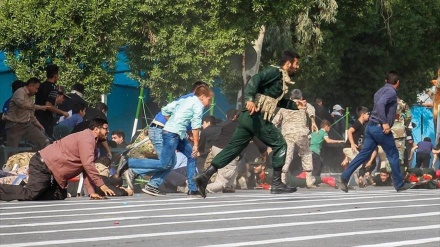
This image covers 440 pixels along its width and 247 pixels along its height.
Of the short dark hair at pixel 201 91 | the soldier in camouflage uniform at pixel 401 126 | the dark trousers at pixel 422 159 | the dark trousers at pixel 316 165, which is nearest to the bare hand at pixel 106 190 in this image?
the short dark hair at pixel 201 91

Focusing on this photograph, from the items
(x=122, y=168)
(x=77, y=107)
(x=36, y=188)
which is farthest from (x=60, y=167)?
(x=77, y=107)

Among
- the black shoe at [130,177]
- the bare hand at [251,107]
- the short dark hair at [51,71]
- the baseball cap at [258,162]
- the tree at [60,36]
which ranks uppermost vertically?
the tree at [60,36]

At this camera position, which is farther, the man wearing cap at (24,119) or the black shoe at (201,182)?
the man wearing cap at (24,119)

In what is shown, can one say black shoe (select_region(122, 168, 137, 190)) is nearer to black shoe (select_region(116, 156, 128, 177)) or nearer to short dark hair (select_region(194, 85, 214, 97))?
black shoe (select_region(116, 156, 128, 177))

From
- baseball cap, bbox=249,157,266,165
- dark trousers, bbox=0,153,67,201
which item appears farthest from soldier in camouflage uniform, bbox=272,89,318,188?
dark trousers, bbox=0,153,67,201

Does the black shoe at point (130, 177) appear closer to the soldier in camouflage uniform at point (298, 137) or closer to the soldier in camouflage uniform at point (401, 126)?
the soldier in camouflage uniform at point (298, 137)

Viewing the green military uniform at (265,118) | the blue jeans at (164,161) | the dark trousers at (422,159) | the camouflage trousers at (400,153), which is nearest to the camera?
the green military uniform at (265,118)

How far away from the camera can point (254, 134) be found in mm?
18125

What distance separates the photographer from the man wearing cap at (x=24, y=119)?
72.7 ft

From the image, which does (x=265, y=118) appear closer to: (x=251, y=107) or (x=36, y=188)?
(x=251, y=107)

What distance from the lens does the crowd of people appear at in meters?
17.8

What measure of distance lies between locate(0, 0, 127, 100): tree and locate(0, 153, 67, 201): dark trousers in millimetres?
7552

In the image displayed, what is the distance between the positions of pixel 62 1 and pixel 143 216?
1203 centimetres

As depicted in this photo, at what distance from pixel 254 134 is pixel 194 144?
4.94 ft
